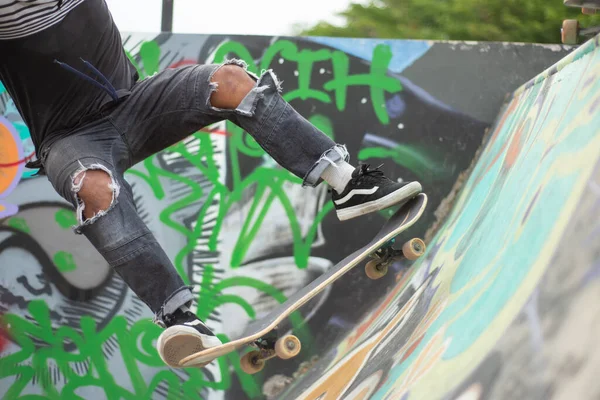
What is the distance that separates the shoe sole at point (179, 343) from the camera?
304 cm

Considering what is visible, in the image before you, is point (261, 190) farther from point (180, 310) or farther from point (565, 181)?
point (565, 181)

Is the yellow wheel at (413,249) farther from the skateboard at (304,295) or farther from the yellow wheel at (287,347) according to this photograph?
the yellow wheel at (287,347)

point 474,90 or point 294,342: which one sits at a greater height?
point 474,90

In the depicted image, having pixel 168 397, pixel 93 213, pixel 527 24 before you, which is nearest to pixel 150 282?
pixel 93 213

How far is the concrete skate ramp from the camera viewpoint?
167cm

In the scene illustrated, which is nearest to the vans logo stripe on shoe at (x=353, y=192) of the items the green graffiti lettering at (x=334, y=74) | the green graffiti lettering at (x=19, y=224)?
the green graffiti lettering at (x=334, y=74)

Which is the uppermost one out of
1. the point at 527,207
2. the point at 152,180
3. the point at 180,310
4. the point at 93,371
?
the point at 527,207

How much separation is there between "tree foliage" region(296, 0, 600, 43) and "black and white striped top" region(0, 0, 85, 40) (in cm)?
595

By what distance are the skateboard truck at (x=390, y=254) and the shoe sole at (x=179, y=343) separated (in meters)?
1.12

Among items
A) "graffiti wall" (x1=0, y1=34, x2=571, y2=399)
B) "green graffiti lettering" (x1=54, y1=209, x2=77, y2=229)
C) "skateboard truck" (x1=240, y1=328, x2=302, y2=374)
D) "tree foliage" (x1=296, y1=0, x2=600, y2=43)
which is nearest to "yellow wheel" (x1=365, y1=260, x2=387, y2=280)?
"skateboard truck" (x1=240, y1=328, x2=302, y2=374)

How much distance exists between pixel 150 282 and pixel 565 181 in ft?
5.80

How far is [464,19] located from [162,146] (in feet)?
20.7

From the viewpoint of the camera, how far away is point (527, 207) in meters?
2.67

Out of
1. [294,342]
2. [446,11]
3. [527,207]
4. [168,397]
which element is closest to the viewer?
[527,207]
